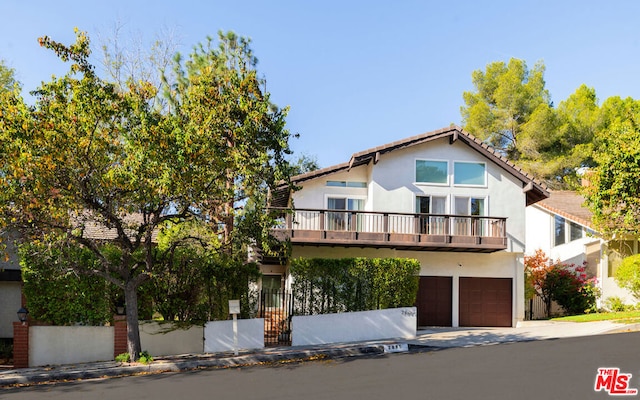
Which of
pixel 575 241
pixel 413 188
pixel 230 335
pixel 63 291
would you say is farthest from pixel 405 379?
pixel 575 241

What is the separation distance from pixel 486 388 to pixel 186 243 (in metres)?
9.93

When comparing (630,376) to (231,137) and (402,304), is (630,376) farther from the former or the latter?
(231,137)

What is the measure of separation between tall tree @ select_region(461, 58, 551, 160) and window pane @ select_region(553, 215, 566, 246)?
12.3 m

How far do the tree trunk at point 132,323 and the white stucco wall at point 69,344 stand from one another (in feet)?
4.41

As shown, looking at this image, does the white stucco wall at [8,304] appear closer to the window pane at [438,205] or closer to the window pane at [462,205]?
the window pane at [438,205]

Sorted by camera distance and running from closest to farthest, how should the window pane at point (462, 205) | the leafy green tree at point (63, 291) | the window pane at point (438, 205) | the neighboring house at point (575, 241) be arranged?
the leafy green tree at point (63, 291) → the window pane at point (438, 205) → the window pane at point (462, 205) → the neighboring house at point (575, 241)

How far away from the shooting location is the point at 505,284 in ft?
85.1

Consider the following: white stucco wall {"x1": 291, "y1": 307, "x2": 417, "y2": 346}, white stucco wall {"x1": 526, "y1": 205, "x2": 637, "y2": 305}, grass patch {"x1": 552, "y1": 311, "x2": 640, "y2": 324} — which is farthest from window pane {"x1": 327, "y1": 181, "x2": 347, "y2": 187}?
white stucco wall {"x1": 526, "y1": 205, "x2": 637, "y2": 305}

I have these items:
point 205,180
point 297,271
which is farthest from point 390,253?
point 205,180

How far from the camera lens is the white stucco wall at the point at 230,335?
1794 cm

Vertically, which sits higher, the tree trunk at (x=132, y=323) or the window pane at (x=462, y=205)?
the window pane at (x=462, y=205)

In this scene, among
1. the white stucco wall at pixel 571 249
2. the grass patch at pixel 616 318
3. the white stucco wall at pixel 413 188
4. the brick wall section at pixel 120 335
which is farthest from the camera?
the white stucco wall at pixel 571 249

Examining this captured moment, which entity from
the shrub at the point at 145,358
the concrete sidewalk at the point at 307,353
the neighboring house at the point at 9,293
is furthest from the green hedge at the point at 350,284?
the neighboring house at the point at 9,293

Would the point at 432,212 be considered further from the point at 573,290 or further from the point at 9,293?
the point at 9,293
